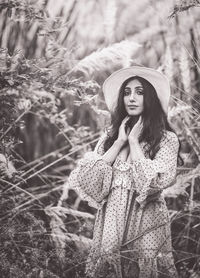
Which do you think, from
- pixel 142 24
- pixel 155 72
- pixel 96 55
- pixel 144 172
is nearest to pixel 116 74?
pixel 155 72

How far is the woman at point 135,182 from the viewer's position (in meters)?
2.30

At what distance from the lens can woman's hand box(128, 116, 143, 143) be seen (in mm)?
2428

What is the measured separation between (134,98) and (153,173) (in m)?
0.51

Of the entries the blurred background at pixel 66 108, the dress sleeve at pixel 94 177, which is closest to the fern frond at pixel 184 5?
the blurred background at pixel 66 108

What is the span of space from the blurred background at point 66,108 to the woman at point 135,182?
135 mm

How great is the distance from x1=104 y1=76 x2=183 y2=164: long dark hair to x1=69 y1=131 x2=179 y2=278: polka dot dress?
48mm

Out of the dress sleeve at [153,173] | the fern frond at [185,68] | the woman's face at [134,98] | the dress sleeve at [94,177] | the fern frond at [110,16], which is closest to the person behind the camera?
the dress sleeve at [153,173]

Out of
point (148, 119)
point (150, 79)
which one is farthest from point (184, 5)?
point (148, 119)

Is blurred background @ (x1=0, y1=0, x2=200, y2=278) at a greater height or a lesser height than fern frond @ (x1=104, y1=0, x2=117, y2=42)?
lesser

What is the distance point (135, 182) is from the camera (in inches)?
91.4

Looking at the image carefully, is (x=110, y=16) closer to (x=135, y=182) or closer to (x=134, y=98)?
(x=134, y=98)

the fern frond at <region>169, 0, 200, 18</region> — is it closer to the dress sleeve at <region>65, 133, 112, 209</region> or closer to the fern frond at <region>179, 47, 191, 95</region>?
the fern frond at <region>179, 47, 191, 95</region>

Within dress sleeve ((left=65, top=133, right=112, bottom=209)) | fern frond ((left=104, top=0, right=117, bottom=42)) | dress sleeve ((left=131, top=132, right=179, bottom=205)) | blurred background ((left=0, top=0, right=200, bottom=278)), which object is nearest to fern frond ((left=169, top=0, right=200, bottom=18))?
blurred background ((left=0, top=0, right=200, bottom=278))

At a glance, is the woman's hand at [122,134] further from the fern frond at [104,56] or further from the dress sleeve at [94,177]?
the fern frond at [104,56]
